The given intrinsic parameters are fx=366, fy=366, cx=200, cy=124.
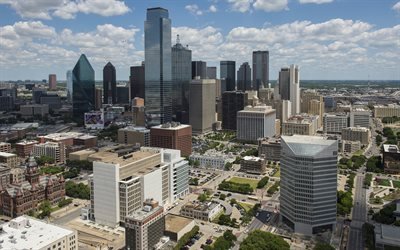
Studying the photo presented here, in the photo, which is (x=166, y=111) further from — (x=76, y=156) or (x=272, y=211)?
(x=272, y=211)

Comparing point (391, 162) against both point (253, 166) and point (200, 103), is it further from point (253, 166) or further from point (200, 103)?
point (200, 103)

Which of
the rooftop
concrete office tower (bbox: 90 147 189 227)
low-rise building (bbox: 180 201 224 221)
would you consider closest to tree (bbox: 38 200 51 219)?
concrete office tower (bbox: 90 147 189 227)

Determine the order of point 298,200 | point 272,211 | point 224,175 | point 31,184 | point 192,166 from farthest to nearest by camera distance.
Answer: point 192,166 → point 224,175 → point 31,184 → point 272,211 → point 298,200

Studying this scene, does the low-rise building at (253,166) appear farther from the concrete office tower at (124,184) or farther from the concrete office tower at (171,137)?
the concrete office tower at (124,184)

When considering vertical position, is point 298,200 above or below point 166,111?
below

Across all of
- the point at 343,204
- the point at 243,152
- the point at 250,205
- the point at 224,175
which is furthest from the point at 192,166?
the point at 343,204

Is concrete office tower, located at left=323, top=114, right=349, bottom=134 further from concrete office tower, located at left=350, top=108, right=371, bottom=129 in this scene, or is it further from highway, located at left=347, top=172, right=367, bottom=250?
highway, located at left=347, top=172, right=367, bottom=250

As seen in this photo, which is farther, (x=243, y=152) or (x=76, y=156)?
(x=243, y=152)
